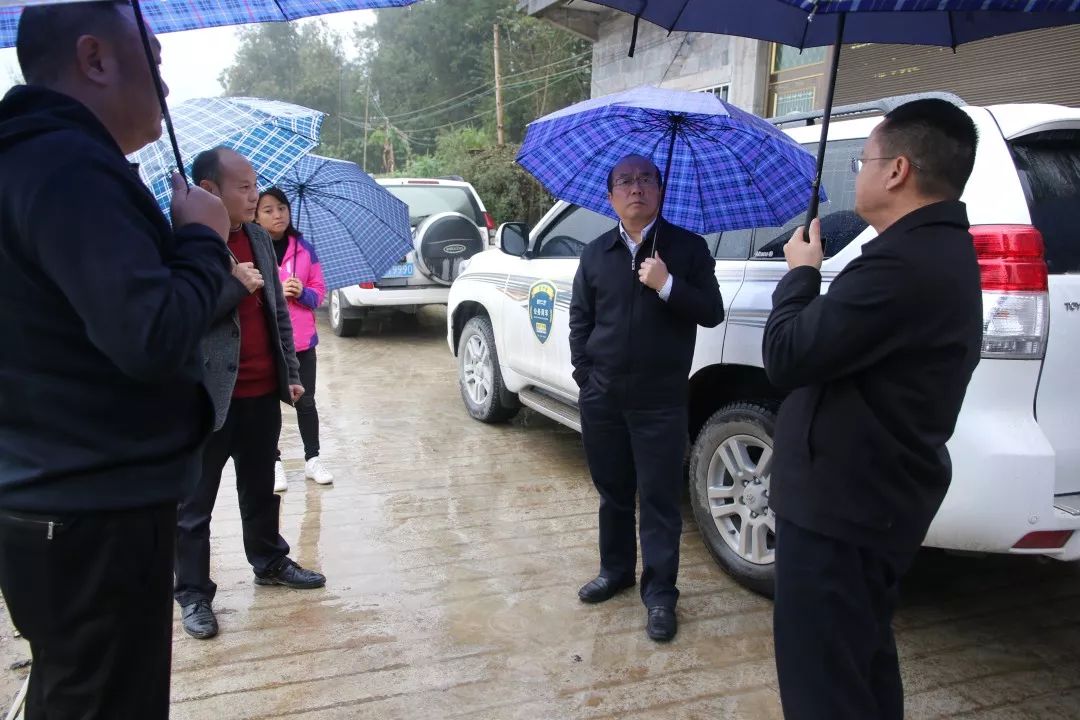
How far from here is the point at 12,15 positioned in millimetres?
2045

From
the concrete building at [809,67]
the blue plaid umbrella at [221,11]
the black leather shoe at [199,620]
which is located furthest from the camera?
the concrete building at [809,67]

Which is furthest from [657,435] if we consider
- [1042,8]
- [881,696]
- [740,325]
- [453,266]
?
[453,266]

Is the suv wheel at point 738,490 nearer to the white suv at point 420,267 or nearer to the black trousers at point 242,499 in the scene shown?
the black trousers at point 242,499

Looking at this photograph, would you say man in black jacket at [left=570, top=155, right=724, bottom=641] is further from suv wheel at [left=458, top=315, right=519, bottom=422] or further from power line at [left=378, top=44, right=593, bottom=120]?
power line at [left=378, top=44, right=593, bottom=120]

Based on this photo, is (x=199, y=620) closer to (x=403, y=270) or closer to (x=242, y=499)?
(x=242, y=499)

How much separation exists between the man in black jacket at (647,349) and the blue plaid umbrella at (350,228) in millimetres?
1443

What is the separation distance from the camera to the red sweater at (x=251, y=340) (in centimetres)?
318

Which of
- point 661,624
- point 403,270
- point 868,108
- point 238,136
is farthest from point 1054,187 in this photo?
point 403,270

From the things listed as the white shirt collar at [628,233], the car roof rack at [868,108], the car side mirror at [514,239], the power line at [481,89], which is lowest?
the car side mirror at [514,239]

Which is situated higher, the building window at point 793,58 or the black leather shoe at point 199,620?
the building window at point 793,58

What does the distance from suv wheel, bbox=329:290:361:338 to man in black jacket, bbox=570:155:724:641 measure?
259 inches

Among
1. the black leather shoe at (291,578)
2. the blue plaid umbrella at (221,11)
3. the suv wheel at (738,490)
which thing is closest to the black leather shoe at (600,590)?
the suv wheel at (738,490)

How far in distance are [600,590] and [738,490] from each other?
29.7 inches

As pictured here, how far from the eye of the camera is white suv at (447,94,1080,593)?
250cm
